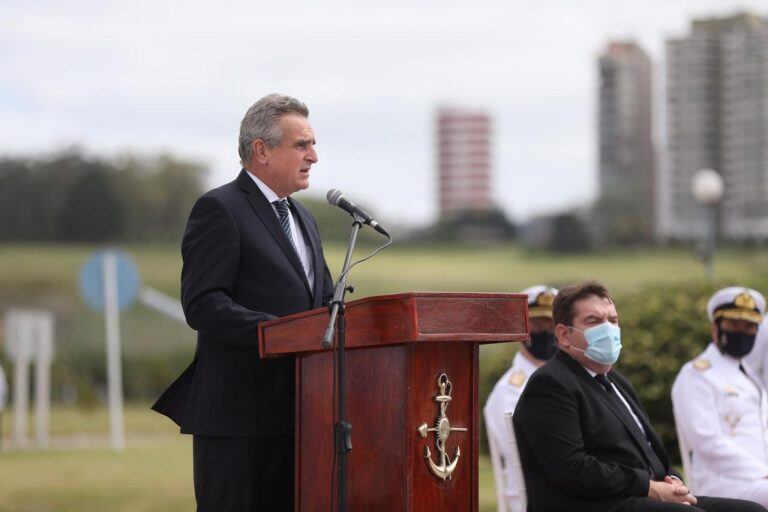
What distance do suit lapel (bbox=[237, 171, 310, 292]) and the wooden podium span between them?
1.25 feet

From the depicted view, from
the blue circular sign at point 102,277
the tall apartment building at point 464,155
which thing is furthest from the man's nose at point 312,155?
the tall apartment building at point 464,155

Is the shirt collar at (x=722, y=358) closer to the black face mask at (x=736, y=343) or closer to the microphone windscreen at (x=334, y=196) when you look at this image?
the black face mask at (x=736, y=343)

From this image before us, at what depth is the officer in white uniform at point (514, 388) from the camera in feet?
21.9

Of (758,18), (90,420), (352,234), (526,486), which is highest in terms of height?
(758,18)

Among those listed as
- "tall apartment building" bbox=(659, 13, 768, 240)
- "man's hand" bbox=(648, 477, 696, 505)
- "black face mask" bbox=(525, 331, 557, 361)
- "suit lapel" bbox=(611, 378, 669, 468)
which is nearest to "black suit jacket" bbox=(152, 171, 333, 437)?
"man's hand" bbox=(648, 477, 696, 505)

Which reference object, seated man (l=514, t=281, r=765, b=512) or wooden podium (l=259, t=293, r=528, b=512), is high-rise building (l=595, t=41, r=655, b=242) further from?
wooden podium (l=259, t=293, r=528, b=512)

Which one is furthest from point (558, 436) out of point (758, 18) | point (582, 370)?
point (758, 18)

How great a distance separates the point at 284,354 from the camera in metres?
4.05

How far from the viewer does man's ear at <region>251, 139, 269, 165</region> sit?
4.34m

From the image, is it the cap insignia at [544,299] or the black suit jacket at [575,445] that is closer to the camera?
the black suit jacket at [575,445]

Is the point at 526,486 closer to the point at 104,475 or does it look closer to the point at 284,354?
the point at 284,354

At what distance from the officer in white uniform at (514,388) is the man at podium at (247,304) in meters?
2.49

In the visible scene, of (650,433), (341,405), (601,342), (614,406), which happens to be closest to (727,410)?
(650,433)

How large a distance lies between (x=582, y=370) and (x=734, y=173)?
48.6 m
